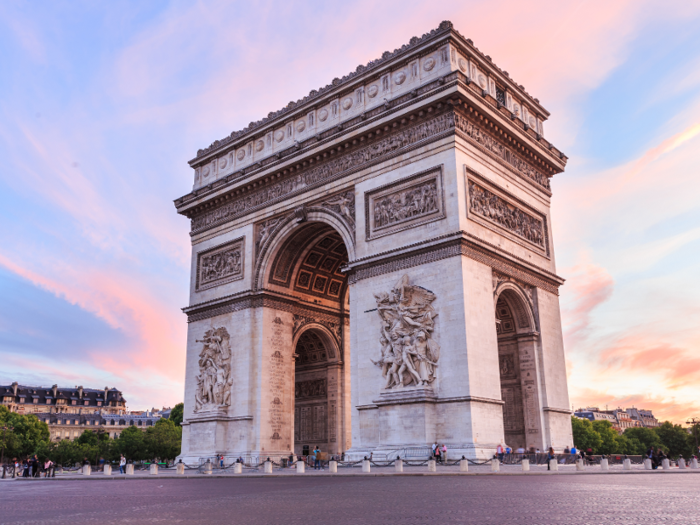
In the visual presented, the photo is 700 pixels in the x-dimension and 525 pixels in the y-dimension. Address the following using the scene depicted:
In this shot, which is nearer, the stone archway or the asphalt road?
the asphalt road

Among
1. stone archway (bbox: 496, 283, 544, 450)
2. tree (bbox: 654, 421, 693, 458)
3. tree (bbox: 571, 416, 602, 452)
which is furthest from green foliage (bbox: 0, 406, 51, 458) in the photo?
tree (bbox: 654, 421, 693, 458)

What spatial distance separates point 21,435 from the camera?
7031 cm

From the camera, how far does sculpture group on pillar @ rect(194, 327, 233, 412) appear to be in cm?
2866

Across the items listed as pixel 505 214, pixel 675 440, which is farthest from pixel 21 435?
pixel 675 440

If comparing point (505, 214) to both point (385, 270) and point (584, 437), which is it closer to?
point (385, 270)

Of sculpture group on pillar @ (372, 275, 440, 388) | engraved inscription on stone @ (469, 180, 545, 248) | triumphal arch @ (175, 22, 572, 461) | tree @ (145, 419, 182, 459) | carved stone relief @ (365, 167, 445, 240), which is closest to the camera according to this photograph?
sculpture group on pillar @ (372, 275, 440, 388)

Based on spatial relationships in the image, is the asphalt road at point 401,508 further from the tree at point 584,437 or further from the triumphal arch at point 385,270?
the tree at point 584,437

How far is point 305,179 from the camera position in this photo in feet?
93.5

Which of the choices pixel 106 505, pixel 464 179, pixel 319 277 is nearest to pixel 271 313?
pixel 319 277

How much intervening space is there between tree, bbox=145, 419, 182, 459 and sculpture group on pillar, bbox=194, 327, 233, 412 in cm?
4314

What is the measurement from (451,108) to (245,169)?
1101 cm

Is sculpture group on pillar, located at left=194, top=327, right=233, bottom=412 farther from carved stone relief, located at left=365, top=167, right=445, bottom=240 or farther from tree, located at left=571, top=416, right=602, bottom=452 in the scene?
tree, located at left=571, top=416, right=602, bottom=452

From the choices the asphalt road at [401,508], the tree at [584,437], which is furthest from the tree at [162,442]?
the asphalt road at [401,508]

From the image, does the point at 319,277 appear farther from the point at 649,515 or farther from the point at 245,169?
the point at 649,515
